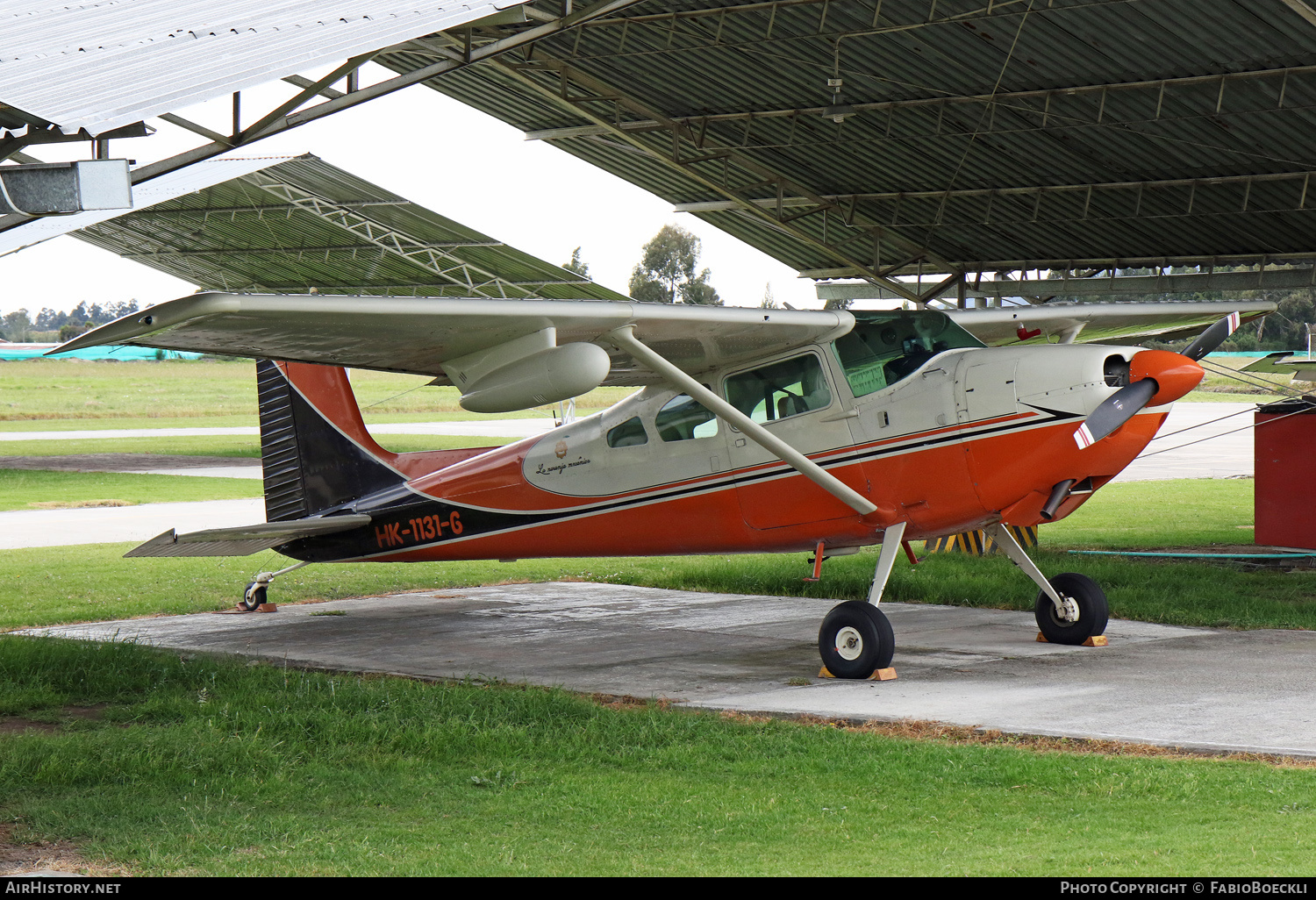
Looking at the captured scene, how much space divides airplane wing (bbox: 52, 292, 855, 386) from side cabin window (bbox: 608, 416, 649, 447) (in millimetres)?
877

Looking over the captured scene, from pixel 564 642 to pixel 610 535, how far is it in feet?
4.19

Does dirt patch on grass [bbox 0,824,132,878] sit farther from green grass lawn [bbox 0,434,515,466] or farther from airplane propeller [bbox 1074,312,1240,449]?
green grass lawn [bbox 0,434,515,466]

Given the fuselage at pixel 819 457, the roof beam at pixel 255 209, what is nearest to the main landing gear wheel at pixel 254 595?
the fuselage at pixel 819 457

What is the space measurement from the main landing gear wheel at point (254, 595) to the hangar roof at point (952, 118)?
738 cm

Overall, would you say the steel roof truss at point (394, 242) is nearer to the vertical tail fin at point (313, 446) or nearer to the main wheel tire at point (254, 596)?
the vertical tail fin at point (313, 446)

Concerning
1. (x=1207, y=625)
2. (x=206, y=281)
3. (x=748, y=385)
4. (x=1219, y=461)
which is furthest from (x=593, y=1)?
(x=1219, y=461)

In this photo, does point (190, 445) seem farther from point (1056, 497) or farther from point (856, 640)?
point (1056, 497)

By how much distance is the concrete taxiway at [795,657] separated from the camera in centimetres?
888

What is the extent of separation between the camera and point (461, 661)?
38.3 ft

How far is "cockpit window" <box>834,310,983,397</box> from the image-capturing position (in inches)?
422

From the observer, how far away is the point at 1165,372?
9.70 m

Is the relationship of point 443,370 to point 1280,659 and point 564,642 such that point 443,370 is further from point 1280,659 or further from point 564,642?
point 1280,659

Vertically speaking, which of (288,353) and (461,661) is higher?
(288,353)

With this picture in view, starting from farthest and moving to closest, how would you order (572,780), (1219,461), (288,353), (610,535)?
(1219,461)
(610,535)
(288,353)
(572,780)
